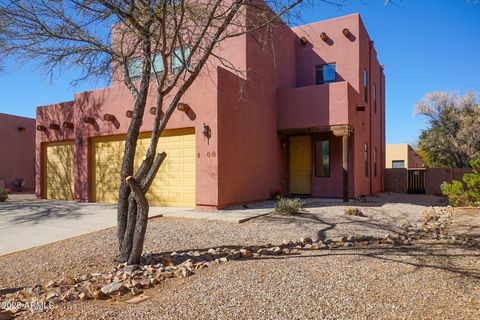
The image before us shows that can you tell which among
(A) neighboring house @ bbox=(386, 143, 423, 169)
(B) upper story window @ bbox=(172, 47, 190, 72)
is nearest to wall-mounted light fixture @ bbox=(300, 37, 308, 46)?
(B) upper story window @ bbox=(172, 47, 190, 72)

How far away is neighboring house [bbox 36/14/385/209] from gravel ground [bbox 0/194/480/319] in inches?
149

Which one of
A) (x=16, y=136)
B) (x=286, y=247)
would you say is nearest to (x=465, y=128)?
(x=286, y=247)

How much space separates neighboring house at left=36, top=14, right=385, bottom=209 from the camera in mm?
9805

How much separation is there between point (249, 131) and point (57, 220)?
5920 millimetres

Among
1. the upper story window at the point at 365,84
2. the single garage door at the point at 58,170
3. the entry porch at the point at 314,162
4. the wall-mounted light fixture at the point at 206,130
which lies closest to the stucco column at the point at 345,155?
the entry porch at the point at 314,162

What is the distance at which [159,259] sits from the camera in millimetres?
5070

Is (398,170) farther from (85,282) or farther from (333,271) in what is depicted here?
(85,282)

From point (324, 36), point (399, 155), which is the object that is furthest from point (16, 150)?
point (399, 155)

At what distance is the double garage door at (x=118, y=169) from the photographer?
1026 centimetres

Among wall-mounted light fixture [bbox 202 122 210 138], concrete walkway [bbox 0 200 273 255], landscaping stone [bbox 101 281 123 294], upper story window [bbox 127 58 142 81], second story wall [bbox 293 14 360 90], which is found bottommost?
landscaping stone [bbox 101 281 123 294]

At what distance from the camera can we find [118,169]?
1167 centimetres

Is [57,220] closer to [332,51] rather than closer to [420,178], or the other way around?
[332,51]

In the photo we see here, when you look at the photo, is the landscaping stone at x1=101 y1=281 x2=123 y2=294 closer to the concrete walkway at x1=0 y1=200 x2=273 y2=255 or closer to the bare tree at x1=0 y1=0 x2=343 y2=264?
the bare tree at x1=0 y1=0 x2=343 y2=264

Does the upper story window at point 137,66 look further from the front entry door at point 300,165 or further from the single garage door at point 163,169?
the front entry door at point 300,165
